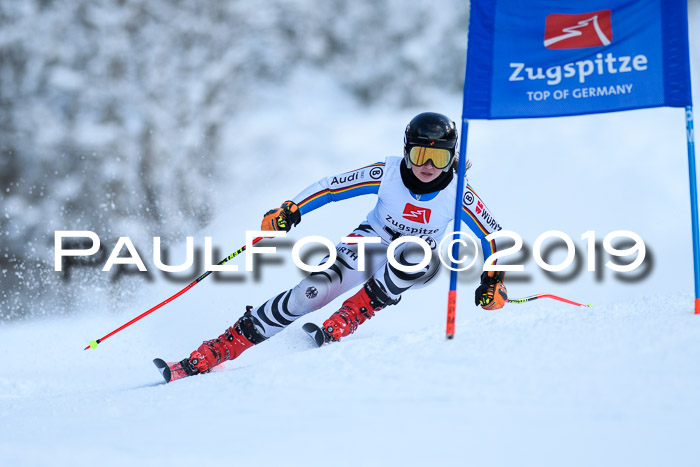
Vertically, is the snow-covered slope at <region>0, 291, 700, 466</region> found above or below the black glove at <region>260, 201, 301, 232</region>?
below

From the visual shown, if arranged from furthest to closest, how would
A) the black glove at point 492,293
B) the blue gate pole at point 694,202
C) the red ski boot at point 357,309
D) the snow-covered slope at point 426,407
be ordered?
1. the red ski boot at point 357,309
2. the black glove at point 492,293
3. the blue gate pole at point 694,202
4. the snow-covered slope at point 426,407

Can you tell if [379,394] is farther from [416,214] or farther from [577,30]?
[577,30]

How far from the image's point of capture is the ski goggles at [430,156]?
381 cm

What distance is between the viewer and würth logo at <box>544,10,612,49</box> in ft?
10.4

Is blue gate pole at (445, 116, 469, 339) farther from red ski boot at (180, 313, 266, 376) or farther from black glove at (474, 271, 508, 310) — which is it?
red ski boot at (180, 313, 266, 376)

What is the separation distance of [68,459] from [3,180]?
505 inches

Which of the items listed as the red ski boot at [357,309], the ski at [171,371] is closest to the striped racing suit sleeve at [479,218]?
the red ski boot at [357,309]

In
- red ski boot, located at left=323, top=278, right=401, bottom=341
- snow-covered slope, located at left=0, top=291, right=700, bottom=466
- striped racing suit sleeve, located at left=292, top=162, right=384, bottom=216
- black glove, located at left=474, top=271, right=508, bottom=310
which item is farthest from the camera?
red ski boot, located at left=323, top=278, right=401, bottom=341

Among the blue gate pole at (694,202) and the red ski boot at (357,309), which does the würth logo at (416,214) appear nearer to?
the red ski boot at (357,309)

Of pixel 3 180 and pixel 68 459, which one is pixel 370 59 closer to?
pixel 3 180

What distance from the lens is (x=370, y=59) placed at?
694 inches

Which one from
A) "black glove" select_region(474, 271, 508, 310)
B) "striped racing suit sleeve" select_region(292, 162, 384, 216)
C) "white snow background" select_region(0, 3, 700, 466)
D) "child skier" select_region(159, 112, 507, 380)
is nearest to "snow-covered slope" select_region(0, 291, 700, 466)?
"white snow background" select_region(0, 3, 700, 466)

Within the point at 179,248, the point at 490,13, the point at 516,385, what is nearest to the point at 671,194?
the point at 179,248

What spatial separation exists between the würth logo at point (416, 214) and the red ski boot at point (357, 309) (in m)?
0.46
